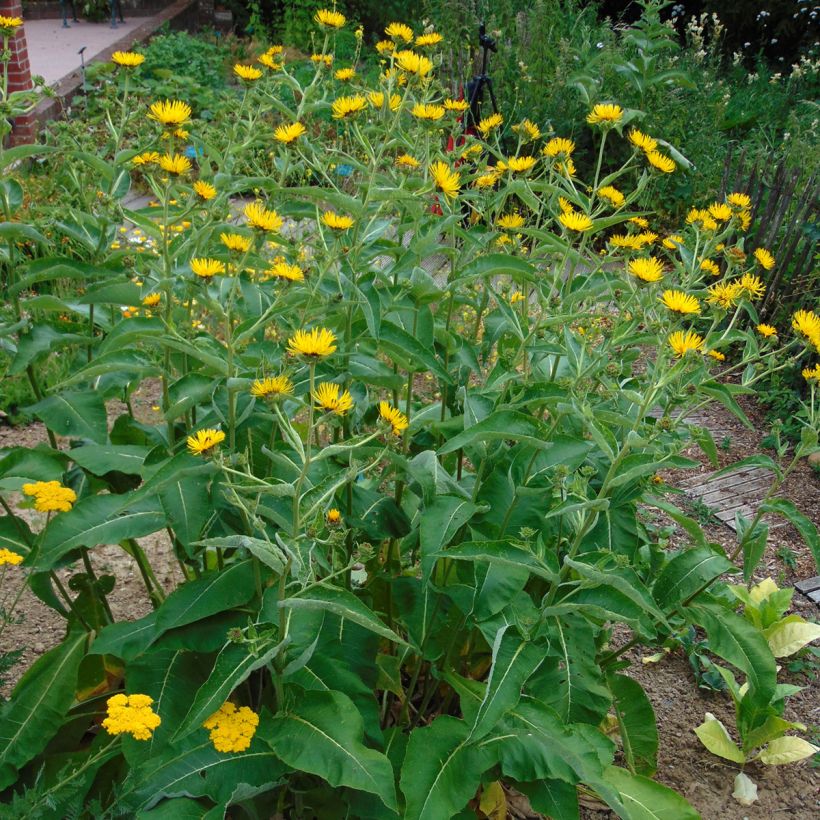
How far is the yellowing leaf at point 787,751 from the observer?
8.97 ft

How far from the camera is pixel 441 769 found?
73.2 inches

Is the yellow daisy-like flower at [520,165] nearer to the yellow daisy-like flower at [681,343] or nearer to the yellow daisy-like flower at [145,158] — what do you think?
the yellow daisy-like flower at [681,343]

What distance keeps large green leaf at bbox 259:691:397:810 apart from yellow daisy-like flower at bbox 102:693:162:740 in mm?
227

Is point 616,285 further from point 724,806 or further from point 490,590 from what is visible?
point 724,806

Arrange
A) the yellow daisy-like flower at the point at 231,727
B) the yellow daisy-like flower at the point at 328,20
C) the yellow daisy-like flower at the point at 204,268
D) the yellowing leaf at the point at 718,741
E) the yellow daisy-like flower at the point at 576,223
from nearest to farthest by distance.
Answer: the yellow daisy-like flower at the point at 231,727
the yellow daisy-like flower at the point at 204,268
the yellow daisy-like flower at the point at 576,223
the yellow daisy-like flower at the point at 328,20
the yellowing leaf at the point at 718,741

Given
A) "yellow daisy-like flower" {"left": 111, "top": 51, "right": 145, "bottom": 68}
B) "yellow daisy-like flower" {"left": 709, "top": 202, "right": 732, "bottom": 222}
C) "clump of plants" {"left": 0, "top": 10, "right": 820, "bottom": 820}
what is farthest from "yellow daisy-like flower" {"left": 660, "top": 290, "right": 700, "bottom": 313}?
"yellow daisy-like flower" {"left": 111, "top": 51, "right": 145, "bottom": 68}

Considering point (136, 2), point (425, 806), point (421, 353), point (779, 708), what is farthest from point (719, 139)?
point (136, 2)

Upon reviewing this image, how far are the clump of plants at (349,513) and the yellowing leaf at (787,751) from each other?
53cm

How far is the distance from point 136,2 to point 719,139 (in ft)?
26.8

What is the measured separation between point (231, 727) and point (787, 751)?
Answer: 183cm

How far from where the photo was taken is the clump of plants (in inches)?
69.4

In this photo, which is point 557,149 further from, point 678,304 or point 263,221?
point 263,221

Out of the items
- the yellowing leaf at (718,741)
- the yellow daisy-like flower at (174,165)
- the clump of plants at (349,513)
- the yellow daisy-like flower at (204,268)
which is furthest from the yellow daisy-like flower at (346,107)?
the yellowing leaf at (718,741)

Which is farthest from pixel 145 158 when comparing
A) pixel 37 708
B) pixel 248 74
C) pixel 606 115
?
pixel 37 708
